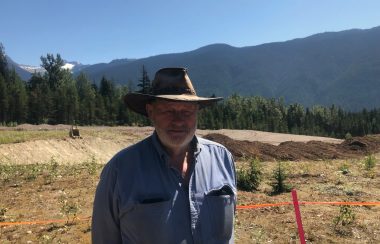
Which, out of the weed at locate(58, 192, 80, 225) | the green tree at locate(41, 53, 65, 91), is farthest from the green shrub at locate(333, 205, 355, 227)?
the green tree at locate(41, 53, 65, 91)

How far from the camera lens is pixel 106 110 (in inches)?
2945

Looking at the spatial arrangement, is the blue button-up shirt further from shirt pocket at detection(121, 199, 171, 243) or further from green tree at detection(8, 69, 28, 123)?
green tree at detection(8, 69, 28, 123)

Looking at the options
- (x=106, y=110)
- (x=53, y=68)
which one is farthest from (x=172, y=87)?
(x=53, y=68)

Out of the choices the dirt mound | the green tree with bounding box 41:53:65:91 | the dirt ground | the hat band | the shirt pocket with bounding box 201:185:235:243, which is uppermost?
the green tree with bounding box 41:53:65:91

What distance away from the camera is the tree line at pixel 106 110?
68.3 metres

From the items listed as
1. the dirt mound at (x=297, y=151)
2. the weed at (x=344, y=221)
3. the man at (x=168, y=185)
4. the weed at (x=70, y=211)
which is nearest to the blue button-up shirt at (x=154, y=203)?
the man at (x=168, y=185)

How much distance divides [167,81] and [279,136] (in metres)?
48.8

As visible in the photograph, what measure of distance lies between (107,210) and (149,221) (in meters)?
0.31

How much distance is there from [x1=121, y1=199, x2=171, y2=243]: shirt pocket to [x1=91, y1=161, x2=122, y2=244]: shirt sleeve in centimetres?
11

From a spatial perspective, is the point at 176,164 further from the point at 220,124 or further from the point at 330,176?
the point at 220,124

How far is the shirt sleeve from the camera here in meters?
2.97

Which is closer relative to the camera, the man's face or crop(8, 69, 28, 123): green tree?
the man's face

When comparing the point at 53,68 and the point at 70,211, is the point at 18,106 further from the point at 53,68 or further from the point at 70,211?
the point at 70,211

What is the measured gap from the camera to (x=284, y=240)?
26.3ft
